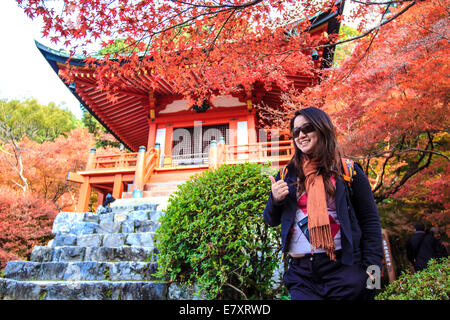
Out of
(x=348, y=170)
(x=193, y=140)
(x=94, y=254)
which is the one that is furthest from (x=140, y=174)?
(x=348, y=170)

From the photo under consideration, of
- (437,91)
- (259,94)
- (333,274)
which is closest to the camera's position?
(333,274)

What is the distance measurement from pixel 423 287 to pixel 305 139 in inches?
98.4

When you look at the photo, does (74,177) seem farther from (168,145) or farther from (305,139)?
(305,139)

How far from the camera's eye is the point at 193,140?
452 inches

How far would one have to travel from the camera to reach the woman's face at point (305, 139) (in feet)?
5.16

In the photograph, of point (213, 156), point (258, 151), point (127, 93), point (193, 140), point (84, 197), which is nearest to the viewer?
point (213, 156)

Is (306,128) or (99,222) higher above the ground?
(99,222)

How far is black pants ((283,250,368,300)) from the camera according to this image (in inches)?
52.2

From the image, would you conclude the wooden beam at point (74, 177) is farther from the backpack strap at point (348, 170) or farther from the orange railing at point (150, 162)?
the backpack strap at point (348, 170)

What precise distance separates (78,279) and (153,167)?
6.09 metres

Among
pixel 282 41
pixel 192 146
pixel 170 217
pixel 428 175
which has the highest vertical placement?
pixel 192 146

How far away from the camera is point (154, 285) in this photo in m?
3.18
